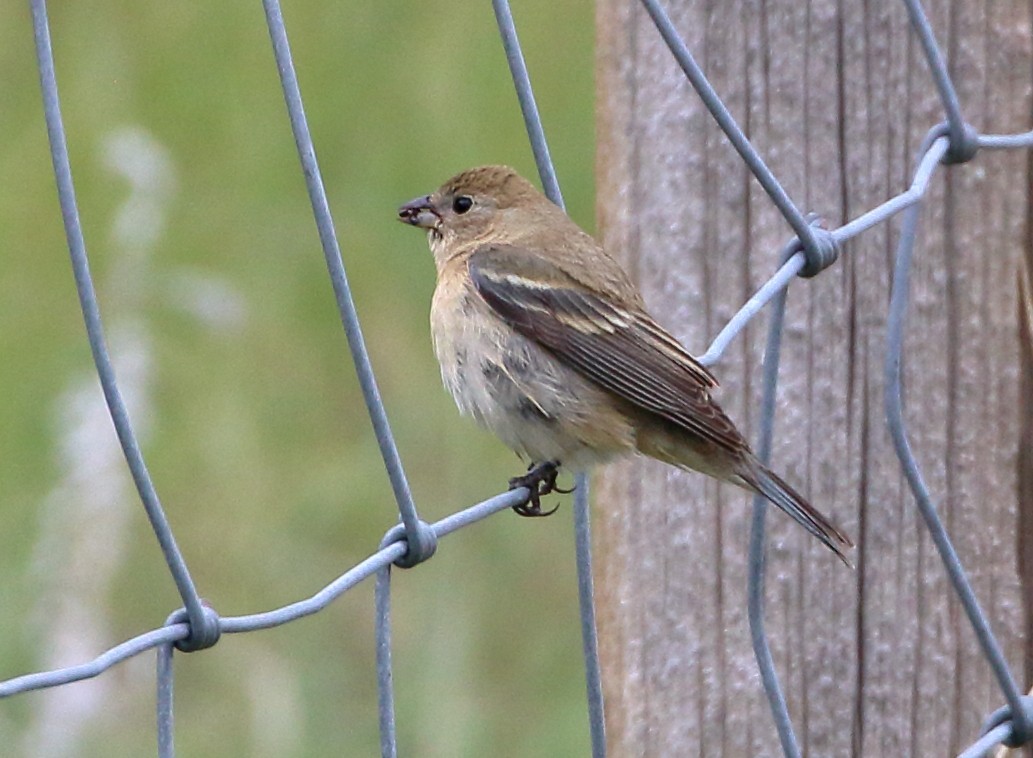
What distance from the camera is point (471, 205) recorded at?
4316 millimetres

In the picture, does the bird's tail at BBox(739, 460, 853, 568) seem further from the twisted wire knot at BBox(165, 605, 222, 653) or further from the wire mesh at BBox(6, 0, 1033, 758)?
the twisted wire knot at BBox(165, 605, 222, 653)

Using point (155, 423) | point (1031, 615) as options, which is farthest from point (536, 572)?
point (1031, 615)

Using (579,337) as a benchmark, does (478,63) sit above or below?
above

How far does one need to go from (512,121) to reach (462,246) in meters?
2.07

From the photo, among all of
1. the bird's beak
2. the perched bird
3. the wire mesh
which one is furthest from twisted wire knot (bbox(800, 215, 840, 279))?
the bird's beak

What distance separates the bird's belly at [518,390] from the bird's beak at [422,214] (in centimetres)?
61

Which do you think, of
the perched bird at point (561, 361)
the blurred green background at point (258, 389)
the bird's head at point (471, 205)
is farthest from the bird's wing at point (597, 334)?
the blurred green background at point (258, 389)

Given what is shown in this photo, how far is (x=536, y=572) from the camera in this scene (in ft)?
18.3

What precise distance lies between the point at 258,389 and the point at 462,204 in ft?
5.97

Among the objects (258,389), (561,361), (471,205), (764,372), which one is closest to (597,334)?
(561,361)

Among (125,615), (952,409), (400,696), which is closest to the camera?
(952,409)

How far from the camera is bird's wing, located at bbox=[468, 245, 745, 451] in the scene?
3.33 m

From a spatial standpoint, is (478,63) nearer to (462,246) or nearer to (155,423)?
(155,423)

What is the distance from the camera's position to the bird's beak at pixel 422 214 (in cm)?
432
